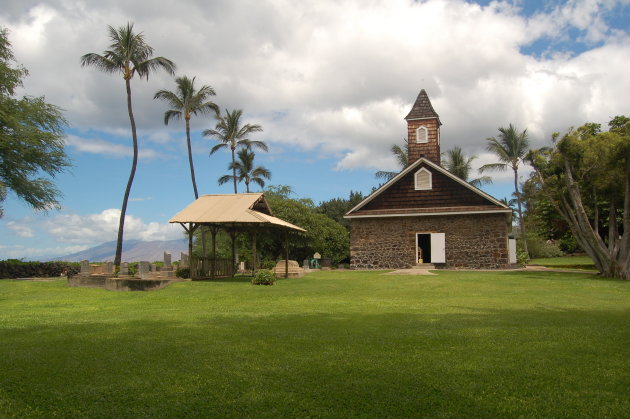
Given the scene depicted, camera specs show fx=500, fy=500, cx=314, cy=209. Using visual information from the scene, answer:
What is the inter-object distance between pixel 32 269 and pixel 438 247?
23314 mm

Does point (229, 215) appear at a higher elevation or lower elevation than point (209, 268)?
higher

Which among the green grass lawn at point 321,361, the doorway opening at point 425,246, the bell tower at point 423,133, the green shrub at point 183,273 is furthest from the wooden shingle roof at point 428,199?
the green grass lawn at point 321,361

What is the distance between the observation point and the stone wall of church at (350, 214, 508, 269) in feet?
88.8

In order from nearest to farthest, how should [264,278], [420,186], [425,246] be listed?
[264,278]
[420,186]
[425,246]

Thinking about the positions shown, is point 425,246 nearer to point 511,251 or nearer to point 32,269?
point 511,251

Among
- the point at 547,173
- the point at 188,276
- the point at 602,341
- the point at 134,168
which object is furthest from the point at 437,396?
the point at 134,168

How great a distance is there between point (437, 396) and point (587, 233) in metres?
19.7

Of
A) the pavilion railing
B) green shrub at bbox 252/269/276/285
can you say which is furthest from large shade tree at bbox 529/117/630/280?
the pavilion railing

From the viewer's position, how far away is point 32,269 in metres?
29.0

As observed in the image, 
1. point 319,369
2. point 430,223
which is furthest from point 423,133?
point 319,369

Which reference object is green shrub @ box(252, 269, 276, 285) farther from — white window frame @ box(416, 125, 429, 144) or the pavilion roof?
white window frame @ box(416, 125, 429, 144)

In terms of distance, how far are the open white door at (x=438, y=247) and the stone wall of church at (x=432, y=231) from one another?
245mm

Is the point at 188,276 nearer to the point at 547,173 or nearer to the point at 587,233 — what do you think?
the point at 587,233

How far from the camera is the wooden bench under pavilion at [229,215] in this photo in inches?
783
